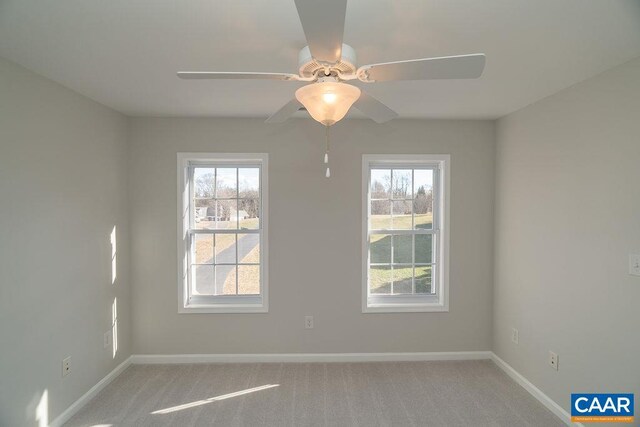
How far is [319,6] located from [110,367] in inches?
129

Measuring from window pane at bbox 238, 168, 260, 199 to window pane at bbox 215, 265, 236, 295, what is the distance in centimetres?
77

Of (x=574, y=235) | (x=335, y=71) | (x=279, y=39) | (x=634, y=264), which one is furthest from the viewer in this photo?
(x=574, y=235)

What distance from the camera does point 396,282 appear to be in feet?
10.6

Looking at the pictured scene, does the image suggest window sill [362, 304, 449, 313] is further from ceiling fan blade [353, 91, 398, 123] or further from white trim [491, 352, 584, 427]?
ceiling fan blade [353, 91, 398, 123]

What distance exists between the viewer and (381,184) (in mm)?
3205

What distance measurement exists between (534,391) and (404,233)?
5.49 ft

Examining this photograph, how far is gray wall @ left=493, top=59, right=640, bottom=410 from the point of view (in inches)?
71.7

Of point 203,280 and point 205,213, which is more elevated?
point 205,213

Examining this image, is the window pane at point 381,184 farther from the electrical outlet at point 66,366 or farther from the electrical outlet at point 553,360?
the electrical outlet at point 66,366

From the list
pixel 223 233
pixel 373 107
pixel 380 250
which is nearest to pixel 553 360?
pixel 380 250

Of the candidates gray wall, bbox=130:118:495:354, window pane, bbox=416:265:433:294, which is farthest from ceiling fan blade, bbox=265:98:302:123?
window pane, bbox=416:265:433:294

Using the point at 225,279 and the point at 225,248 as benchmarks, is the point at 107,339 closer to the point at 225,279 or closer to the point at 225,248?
the point at 225,279

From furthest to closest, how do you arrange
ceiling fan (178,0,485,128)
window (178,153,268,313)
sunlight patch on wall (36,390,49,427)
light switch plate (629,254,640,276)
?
window (178,153,268,313) < sunlight patch on wall (36,390,49,427) < light switch plate (629,254,640,276) < ceiling fan (178,0,485,128)

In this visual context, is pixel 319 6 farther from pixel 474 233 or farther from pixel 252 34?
pixel 474 233
